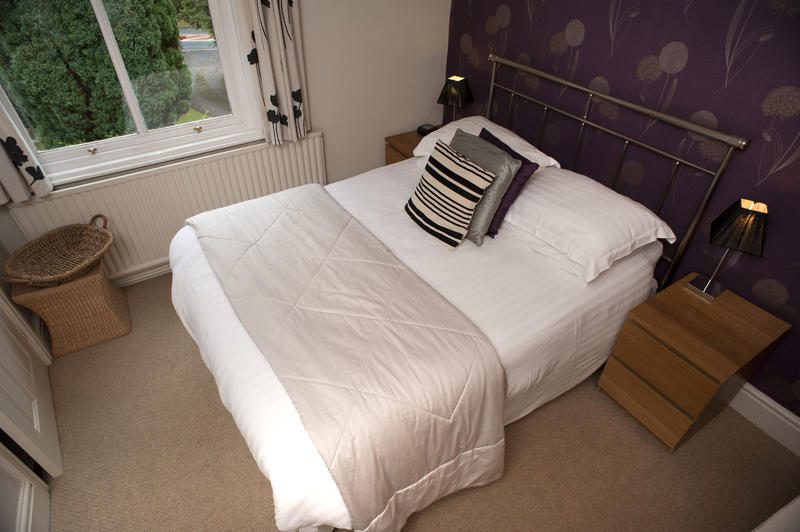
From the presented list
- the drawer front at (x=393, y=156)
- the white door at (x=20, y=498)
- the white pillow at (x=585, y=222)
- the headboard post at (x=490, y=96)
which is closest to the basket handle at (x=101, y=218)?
the white door at (x=20, y=498)


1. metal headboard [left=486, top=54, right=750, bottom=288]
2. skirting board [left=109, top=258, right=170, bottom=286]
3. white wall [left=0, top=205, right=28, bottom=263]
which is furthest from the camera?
skirting board [left=109, top=258, right=170, bottom=286]

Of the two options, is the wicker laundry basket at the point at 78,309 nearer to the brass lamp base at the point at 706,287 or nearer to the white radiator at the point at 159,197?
the white radiator at the point at 159,197

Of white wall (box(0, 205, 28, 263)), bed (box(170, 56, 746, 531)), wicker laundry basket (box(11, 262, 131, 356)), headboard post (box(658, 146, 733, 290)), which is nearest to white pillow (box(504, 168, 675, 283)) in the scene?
bed (box(170, 56, 746, 531))

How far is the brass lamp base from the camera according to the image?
6.26ft

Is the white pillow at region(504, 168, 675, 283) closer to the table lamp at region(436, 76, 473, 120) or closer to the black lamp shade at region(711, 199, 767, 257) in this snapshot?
the black lamp shade at region(711, 199, 767, 257)

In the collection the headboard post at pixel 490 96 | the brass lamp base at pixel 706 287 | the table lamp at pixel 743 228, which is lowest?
the brass lamp base at pixel 706 287

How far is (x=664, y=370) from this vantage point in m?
1.77

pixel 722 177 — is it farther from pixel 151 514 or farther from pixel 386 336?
pixel 151 514

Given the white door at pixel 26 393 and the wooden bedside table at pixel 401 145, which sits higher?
the wooden bedside table at pixel 401 145

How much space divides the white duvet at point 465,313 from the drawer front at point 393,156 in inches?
36.0

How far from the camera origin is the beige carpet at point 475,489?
5.56 feet

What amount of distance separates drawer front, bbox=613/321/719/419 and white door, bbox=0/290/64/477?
2428 mm

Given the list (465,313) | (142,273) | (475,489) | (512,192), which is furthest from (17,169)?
(475,489)

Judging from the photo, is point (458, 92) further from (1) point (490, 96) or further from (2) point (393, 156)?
(2) point (393, 156)
